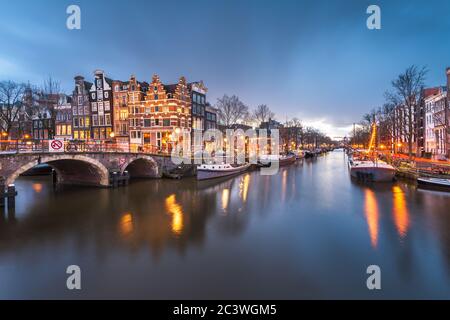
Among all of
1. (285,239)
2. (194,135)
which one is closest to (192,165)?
(194,135)

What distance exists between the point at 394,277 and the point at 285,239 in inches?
201

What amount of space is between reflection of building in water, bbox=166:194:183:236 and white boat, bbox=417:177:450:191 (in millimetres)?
24089

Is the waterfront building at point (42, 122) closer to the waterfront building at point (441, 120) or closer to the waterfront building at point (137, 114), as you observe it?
the waterfront building at point (137, 114)

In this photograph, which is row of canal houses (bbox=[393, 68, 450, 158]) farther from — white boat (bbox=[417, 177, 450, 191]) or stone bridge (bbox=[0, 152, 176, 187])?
stone bridge (bbox=[0, 152, 176, 187])

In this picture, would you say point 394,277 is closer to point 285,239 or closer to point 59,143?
point 285,239

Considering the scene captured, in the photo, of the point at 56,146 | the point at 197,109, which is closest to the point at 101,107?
the point at 197,109

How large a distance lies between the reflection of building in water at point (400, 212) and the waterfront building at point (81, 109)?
52.3m

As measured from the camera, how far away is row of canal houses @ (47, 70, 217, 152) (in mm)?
48062

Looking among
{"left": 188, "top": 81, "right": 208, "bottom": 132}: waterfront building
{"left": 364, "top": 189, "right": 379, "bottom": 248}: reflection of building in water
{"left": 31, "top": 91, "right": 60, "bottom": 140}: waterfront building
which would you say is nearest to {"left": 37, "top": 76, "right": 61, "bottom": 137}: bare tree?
{"left": 31, "top": 91, "right": 60, "bottom": 140}: waterfront building

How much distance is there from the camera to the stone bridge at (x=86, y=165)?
67.2ft

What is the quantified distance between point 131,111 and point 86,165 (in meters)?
23.3

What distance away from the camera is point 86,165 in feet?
94.4

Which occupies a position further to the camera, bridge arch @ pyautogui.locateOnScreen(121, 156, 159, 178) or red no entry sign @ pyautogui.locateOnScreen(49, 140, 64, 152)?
bridge arch @ pyautogui.locateOnScreen(121, 156, 159, 178)

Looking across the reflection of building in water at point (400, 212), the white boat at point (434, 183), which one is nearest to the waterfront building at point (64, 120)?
the reflection of building in water at point (400, 212)
